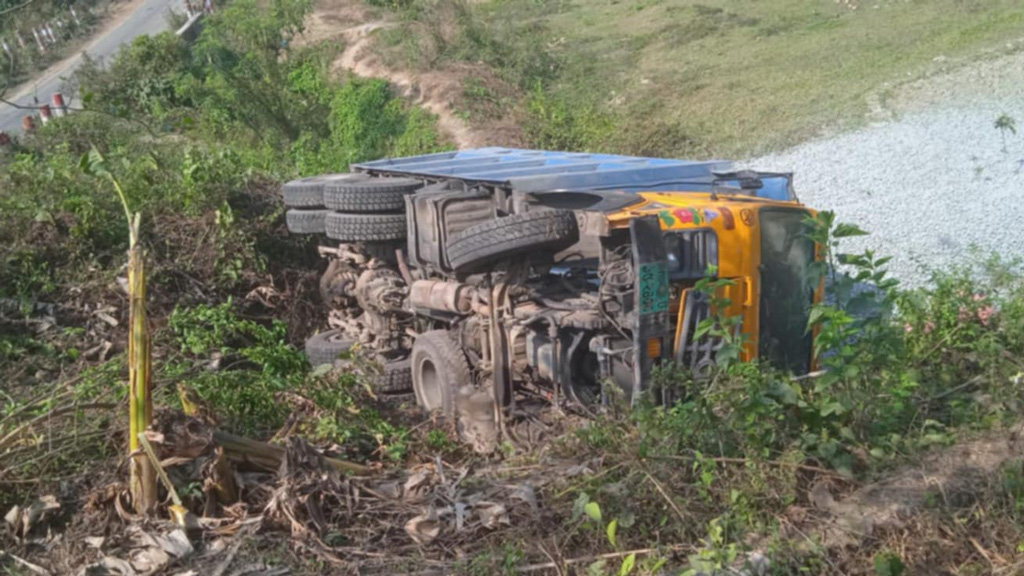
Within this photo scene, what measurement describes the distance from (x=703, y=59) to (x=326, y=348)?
43.4 feet

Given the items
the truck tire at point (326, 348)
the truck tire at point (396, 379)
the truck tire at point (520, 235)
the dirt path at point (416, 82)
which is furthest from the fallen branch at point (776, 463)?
the dirt path at point (416, 82)

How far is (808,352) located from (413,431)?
9.04 feet

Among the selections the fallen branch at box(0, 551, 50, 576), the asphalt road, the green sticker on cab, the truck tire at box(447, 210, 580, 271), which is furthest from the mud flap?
the asphalt road

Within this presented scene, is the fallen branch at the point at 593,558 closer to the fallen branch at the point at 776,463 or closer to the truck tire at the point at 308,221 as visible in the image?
the fallen branch at the point at 776,463

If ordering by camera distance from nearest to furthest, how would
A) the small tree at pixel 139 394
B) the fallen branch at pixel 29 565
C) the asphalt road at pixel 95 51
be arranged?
1. the fallen branch at pixel 29 565
2. the small tree at pixel 139 394
3. the asphalt road at pixel 95 51

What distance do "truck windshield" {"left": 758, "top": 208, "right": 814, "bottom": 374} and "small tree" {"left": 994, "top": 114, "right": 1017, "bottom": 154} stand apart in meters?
7.80

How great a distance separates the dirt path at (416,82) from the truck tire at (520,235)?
35.2 feet

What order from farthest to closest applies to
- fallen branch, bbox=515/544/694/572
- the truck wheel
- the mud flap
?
the truck wheel, the mud flap, fallen branch, bbox=515/544/694/572

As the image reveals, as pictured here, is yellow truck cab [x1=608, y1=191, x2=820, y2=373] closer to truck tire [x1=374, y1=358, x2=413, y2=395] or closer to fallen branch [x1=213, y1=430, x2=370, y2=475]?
fallen branch [x1=213, y1=430, x2=370, y2=475]

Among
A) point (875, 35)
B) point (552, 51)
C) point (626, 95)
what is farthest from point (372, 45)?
point (875, 35)

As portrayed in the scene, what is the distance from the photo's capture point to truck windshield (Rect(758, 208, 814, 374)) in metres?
5.95

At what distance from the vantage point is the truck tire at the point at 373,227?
774 centimetres

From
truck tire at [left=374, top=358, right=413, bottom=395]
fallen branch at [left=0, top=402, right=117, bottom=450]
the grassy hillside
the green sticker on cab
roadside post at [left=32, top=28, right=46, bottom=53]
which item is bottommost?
truck tire at [left=374, top=358, right=413, bottom=395]

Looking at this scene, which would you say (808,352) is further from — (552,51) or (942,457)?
(552,51)
